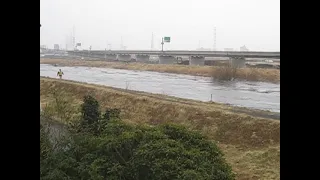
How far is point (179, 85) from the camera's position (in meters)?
6.20

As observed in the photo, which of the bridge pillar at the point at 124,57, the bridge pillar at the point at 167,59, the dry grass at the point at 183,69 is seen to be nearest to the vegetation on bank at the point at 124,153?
the dry grass at the point at 183,69

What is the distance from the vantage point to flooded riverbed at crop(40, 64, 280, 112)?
5.10 m

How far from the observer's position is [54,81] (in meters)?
4.25

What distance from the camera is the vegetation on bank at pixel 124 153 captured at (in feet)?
8.43

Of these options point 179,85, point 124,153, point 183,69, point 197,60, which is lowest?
point 124,153

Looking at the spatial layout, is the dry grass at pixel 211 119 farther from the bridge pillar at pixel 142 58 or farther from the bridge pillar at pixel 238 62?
the bridge pillar at pixel 142 58

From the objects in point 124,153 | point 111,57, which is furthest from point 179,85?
point 124,153

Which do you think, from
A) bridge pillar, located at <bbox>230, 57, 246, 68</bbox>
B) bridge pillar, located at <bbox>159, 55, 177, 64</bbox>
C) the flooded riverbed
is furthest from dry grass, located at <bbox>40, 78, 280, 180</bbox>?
bridge pillar, located at <bbox>159, 55, 177, 64</bbox>

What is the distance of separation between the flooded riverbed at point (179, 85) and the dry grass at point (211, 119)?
0.25 metres

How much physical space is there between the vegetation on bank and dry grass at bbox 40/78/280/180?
453mm

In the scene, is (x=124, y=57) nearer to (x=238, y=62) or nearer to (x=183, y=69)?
(x=183, y=69)

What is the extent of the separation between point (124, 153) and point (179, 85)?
3.57m
